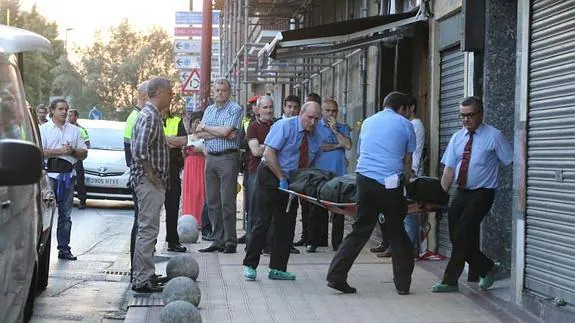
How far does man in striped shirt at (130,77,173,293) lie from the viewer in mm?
7836

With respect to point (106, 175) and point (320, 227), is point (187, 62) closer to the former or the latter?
point (106, 175)

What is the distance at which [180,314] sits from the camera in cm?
630

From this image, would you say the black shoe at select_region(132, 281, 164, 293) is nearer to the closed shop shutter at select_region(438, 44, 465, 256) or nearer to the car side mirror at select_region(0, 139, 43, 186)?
the closed shop shutter at select_region(438, 44, 465, 256)

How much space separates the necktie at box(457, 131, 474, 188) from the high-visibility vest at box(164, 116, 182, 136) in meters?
4.04

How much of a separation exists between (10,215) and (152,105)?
3.86 m

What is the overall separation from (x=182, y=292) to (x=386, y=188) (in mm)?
1960

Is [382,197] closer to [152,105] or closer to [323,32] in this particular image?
[152,105]

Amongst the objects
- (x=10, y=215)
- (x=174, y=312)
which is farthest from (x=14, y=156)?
(x=174, y=312)

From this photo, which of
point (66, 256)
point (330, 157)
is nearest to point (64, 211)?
→ point (66, 256)

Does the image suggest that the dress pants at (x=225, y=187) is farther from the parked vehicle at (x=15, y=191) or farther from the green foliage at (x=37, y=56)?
the green foliage at (x=37, y=56)

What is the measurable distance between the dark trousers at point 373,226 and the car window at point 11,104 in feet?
9.97

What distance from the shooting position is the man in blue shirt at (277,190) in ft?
28.3

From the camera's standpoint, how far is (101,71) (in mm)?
65562

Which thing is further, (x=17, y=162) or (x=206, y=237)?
(x=206, y=237)
